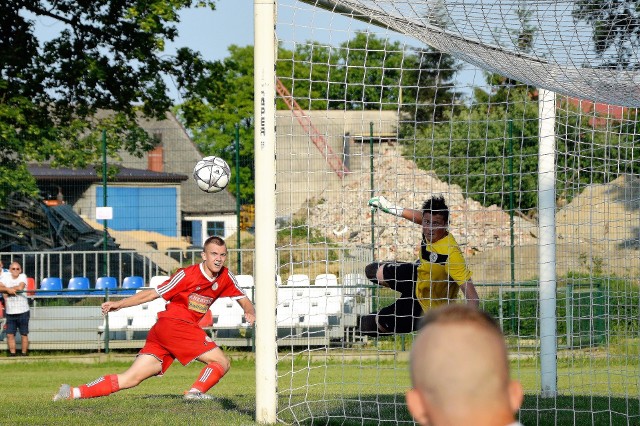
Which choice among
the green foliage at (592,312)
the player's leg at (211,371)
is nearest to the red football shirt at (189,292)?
the player's leg at (211,371)

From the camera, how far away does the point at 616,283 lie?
11.2m

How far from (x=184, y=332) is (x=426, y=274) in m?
2.23

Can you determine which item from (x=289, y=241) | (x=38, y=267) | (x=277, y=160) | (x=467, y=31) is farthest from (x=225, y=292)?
(x=38, y=267)

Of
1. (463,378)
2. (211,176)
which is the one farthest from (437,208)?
(463,378)

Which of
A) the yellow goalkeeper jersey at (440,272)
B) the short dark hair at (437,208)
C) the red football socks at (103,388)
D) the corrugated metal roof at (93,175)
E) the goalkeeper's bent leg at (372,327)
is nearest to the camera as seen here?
the yellow goalkeeper jersey at (440,272)

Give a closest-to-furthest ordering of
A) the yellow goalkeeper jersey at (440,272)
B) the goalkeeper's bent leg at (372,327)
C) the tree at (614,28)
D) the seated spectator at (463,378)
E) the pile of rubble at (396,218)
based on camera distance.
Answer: the seated spectator at (463,378) → the tree at (614,28) → the yellow goalkeeper jersey at (440,272) → the goalkeeper's bent leg at (372,327) → the pile of rubble at (396,218)

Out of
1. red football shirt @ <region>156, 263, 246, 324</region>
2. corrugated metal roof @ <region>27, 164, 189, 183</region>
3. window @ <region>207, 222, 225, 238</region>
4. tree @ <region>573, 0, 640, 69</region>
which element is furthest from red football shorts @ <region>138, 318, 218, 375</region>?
corrugated metal roof @ <region>27, 164, 189, 183</region>

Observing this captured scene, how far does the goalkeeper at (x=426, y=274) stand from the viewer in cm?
800

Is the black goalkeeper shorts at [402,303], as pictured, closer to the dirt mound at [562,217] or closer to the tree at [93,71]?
the dirt mound at [562,217]

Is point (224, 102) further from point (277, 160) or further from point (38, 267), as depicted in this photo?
point (277, 160)

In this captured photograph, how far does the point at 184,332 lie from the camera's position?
887 centimetres

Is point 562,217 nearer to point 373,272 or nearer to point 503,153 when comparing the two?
point 503,153

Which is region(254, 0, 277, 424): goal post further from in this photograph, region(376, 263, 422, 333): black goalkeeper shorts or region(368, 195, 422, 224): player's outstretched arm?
region(376, 263, 422, 333): black goalkeeper shorts

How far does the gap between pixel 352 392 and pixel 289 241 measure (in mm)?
2632
